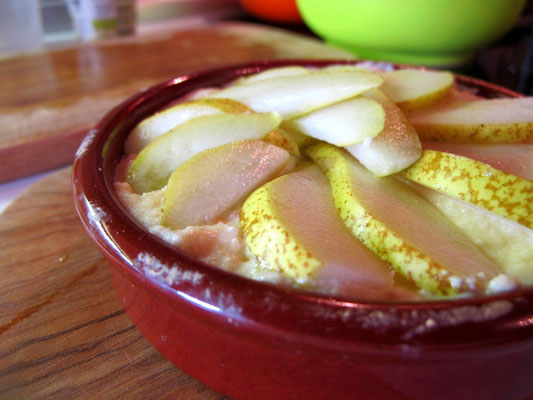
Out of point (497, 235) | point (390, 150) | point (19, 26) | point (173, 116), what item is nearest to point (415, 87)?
point (390, 150)

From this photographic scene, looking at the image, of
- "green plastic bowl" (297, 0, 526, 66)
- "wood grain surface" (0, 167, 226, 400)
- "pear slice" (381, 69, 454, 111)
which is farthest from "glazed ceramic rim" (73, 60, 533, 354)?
"green plastic bowl" (297, 0, 526, 66)

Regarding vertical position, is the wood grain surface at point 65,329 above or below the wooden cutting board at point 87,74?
below

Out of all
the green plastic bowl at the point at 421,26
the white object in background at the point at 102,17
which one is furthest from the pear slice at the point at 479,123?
the white object in background at the point at 102,17

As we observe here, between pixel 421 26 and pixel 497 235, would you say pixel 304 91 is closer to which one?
pixel 497 235

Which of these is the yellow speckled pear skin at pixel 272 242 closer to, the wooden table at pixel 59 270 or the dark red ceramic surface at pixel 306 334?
the dark red ceramic surface at pixel 306 334

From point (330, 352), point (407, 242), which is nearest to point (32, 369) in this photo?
point (330, 352)

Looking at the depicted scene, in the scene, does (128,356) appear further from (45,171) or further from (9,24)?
(9,24)
